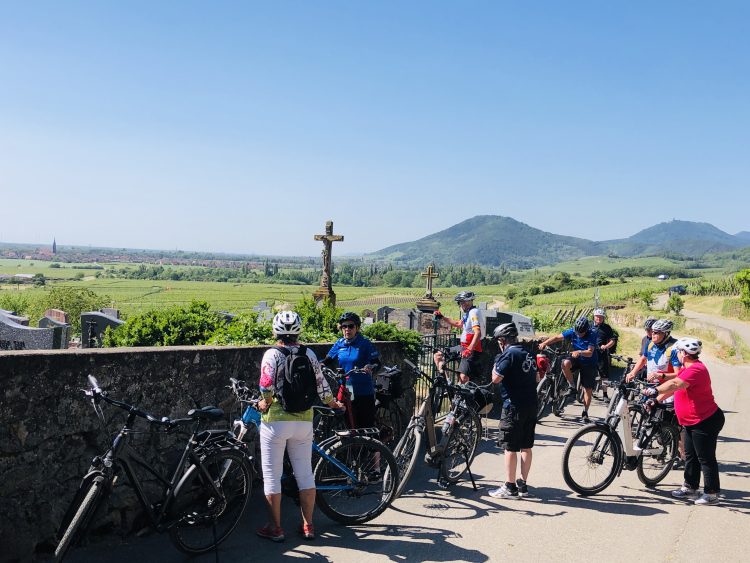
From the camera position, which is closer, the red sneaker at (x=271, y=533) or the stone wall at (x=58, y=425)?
the stone wall at (x=58, y=425)

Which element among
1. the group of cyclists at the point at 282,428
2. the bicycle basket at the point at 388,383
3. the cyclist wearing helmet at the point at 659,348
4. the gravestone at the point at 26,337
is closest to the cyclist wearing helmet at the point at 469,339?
the bicycle basket at the point at 388,383

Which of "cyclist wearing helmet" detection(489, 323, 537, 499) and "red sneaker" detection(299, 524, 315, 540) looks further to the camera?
"cyclist wearing helmet" detection(489, 323, 537, 499)

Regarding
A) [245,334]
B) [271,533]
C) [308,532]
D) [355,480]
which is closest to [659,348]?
[355,480]

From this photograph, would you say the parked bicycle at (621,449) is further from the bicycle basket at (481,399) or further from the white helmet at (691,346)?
the bicycle basket at (481,399)

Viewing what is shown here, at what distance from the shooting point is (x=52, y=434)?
4742mm

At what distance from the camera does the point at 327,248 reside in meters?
24.1

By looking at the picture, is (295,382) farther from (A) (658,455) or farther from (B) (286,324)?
(A) (658,455)

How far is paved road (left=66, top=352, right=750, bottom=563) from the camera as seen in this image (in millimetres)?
5305

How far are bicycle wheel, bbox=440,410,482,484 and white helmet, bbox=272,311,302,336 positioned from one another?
8.34ft

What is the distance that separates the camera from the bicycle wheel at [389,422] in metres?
7.25

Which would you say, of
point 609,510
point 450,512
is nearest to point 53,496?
point 450,512

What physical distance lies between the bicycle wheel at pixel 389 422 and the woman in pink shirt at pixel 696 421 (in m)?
2.81

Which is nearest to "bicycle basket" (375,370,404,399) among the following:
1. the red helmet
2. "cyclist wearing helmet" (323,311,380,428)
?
"cyclist wearing helmet" (323,311,380,428)

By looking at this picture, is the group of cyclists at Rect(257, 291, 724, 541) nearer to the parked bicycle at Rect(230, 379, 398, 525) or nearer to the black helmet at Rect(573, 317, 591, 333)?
the parked bicycle at Rect(230, 379, 398, 525)
